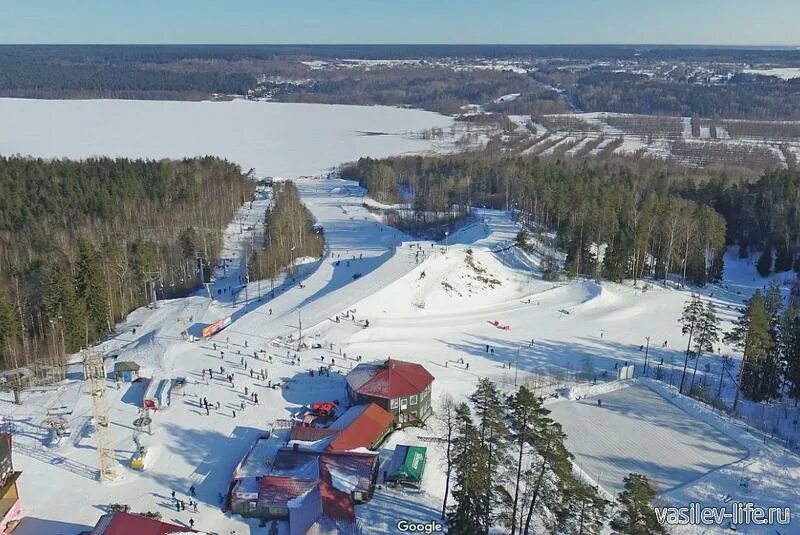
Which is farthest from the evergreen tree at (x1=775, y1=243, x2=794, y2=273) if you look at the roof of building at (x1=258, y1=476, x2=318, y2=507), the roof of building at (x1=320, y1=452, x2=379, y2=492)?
the roof of building at (x1=258, y1=476, x2=318, y2=507)

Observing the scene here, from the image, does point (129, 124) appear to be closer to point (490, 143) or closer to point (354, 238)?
point (490, 143)

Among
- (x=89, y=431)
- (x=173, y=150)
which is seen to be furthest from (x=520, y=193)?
(x=173, y=150)

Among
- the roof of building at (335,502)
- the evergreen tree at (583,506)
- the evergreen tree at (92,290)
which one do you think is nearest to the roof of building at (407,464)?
the roof of building at (335,502)

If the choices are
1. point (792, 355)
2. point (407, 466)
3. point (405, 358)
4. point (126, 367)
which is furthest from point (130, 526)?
point (792, 355)

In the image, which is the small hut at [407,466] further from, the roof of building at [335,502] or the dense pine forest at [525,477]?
the dense pine forest at [525,477]

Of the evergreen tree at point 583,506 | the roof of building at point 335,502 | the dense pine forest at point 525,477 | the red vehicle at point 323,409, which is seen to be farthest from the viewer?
the red vehicle at point 323,409

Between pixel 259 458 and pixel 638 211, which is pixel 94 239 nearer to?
pixel 259 458
